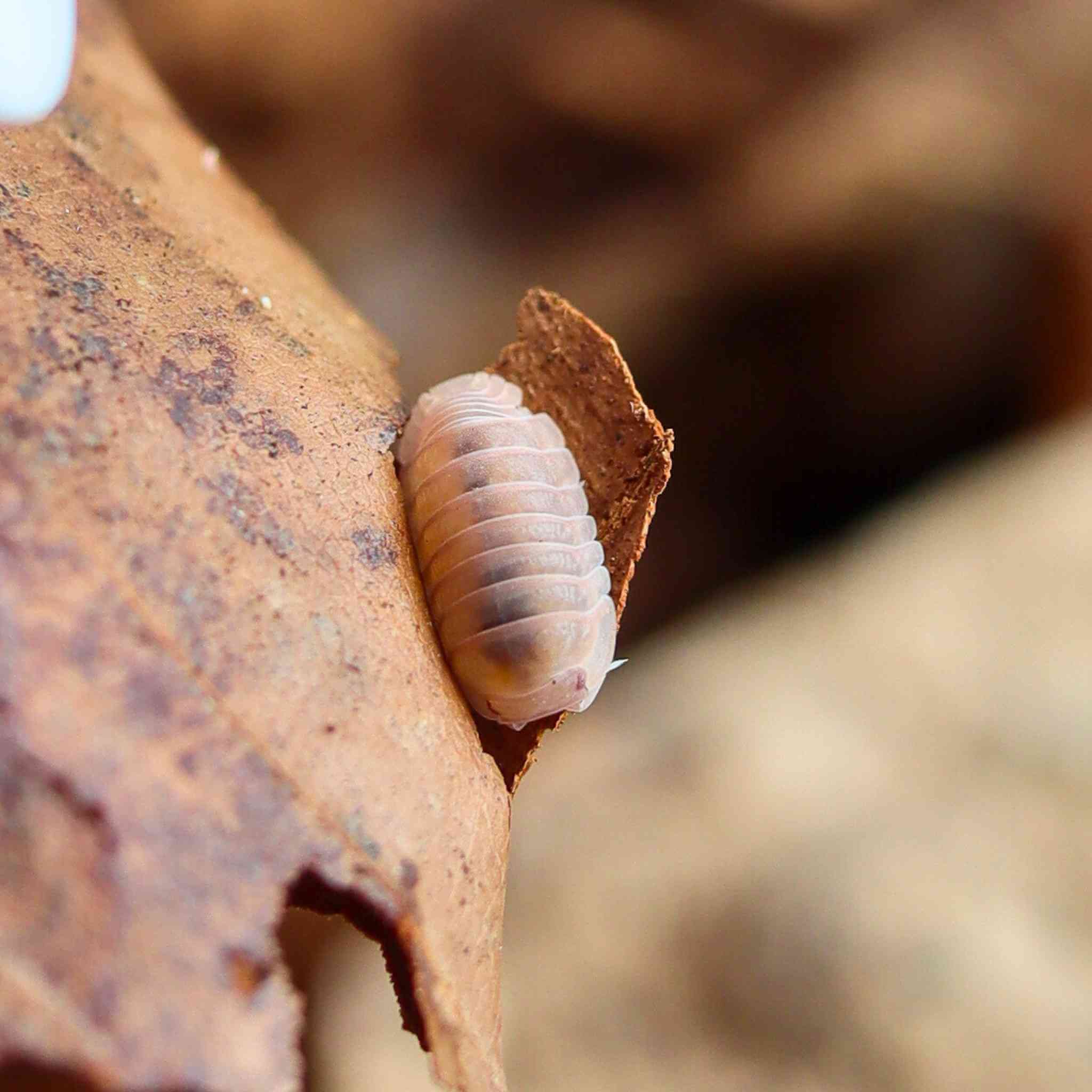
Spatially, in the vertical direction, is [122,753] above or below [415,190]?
above

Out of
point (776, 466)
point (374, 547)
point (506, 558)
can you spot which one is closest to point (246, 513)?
point (374, 547)

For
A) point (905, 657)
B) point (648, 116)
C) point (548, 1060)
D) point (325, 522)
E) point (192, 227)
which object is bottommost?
point (548, 1060)

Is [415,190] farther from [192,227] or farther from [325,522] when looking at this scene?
[325,522]

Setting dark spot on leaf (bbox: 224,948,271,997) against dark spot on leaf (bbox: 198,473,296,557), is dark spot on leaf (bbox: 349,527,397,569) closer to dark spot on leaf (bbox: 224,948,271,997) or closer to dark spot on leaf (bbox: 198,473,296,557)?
dark spot on leaf (bbox: 198,473,296,557)

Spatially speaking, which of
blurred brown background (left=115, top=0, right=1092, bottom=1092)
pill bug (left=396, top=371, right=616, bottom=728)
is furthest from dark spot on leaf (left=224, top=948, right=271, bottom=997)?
blurred brown background (left=115, top=0, right=1092, bottom=1092)

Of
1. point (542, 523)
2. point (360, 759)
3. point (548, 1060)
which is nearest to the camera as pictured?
point (360, 759)

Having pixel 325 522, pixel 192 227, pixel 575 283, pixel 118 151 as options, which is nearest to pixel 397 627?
pixel 325 522

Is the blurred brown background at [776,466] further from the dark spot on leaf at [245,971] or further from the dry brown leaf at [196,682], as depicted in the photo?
the dark spot on leaf at [245,971]
